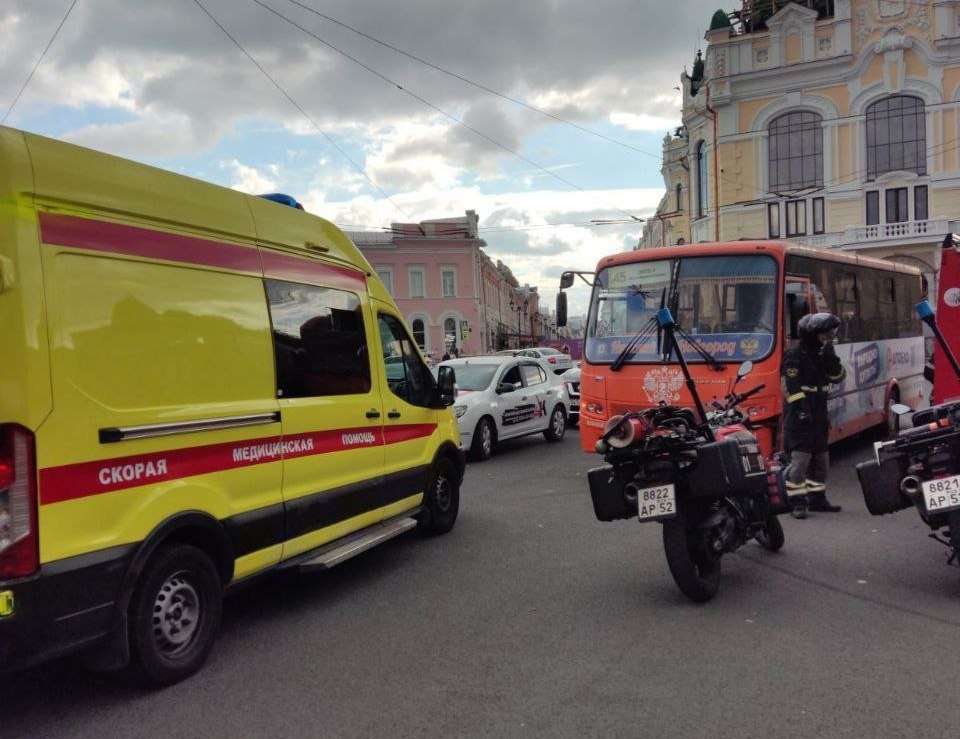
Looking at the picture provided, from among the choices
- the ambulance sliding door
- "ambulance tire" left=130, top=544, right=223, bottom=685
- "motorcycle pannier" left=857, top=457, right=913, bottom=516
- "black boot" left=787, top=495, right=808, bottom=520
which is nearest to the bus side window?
"black boot" left=787, top=495, right=808, bottom=520

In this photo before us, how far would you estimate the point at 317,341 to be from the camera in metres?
5.52

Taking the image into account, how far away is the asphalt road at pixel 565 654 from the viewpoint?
12.0 feet

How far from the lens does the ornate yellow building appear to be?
38.5 m

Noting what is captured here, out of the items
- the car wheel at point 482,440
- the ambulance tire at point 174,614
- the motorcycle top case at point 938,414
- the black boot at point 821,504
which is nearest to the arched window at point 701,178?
the car wheel at point 482,440

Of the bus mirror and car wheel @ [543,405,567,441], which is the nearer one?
the bus mirror

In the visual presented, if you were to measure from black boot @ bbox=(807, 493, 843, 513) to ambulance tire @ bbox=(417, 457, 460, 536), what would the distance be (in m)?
3.42

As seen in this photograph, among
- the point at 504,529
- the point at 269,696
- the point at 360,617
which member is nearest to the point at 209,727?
the point at 269,696

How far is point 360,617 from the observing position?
5.22 metres

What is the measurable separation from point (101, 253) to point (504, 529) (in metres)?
4.76

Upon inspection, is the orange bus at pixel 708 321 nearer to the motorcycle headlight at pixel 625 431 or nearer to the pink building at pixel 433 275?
the motorcycle headlight at pixel 625 431

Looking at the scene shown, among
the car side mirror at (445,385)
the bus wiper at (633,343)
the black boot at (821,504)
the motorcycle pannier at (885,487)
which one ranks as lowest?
the black boot at (821,504)

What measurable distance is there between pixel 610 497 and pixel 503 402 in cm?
760

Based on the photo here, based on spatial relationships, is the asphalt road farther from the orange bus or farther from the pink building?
the pink building

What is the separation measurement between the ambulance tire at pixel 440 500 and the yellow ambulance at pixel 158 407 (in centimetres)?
120
